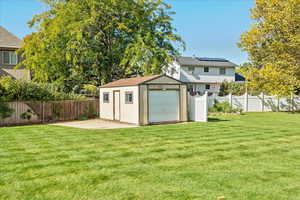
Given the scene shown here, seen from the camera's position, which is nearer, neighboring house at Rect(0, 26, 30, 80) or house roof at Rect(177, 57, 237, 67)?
neighboring house at Rect(0, 26, 30, 80)

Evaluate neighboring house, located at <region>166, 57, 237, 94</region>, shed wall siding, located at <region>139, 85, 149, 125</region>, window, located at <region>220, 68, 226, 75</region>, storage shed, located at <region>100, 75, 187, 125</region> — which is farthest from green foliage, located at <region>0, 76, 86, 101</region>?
window, located at <region>220, 68, 226, 75</region>

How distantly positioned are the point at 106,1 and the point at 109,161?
19643 millimetres

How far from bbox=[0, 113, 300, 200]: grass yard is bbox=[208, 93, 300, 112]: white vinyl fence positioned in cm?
1477

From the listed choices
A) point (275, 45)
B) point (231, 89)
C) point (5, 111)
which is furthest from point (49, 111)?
point (231, 89)

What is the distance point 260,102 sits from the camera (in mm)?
26734

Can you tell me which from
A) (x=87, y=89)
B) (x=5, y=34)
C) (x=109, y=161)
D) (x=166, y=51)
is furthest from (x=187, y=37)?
(x=109, y=161)

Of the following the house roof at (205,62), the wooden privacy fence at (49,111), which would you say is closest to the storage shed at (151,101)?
the wooden privacy fence at (49,111)

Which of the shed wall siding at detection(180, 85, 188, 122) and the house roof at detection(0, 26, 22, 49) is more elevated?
the house roof at detection(0, 26, 22, 49)

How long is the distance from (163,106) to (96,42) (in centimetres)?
1100

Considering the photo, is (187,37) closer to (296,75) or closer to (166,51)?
(166,51)

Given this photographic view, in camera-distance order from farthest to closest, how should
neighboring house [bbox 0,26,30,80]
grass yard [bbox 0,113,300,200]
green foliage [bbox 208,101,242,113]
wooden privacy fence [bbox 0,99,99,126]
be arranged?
neighboring house [bbox 0,26,30,80]
green foliage [bbox 208,101,242,113]
wooden privacy fence [bbox 0,99,99,126]
grass yard [bbox 0,113,300,200]

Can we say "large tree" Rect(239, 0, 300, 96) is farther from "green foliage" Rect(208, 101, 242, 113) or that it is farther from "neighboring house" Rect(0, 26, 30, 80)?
"neighboring house" Rect(0, 26, 30, 80)

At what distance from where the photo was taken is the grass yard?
4844mm

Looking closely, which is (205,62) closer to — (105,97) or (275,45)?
(275,45)
